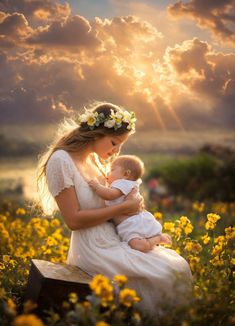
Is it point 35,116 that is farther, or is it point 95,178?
point 35,116

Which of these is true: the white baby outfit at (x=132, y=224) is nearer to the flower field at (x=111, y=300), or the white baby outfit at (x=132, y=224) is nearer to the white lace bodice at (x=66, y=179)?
the white lace bodice at (x=66, y=179)

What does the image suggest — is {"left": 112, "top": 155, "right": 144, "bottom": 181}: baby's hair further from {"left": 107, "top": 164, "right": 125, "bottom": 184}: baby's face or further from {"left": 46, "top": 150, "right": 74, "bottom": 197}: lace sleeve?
{"left": 46, "top": 150, "right": 74, "bottom": 197}: lace sleeve

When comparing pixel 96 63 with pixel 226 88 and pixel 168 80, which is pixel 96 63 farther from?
pixel 226 88

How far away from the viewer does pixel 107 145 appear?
3717mm

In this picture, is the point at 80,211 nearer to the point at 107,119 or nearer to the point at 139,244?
the point at 139,244

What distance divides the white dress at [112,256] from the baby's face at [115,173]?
206 mm

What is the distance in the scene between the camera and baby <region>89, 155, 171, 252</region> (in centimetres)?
354

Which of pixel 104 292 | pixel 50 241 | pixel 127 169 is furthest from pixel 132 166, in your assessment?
pixel 104 292

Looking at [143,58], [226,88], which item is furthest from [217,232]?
[143,58]

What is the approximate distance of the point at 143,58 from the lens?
17.7 ft

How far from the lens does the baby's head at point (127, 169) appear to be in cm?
375

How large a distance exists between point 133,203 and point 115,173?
0.98 feet

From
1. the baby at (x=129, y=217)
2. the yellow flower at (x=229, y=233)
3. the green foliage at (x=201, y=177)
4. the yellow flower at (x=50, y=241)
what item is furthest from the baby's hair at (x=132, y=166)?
the green foliage at (x=201, y=177)

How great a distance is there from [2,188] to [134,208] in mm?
6748
